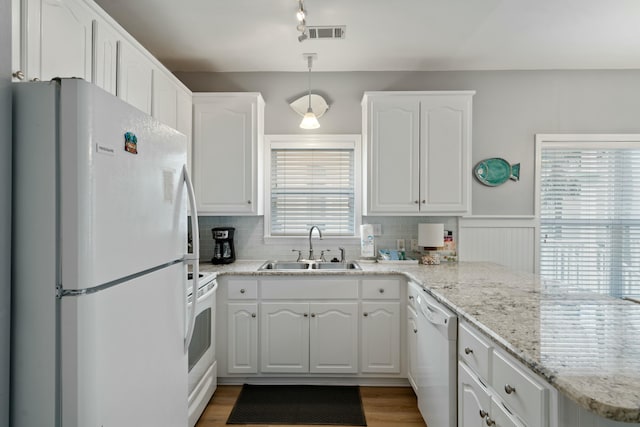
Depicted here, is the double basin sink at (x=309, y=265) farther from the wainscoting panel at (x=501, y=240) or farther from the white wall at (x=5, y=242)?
the white wall at (x=5, y=242)

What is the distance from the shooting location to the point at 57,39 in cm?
143

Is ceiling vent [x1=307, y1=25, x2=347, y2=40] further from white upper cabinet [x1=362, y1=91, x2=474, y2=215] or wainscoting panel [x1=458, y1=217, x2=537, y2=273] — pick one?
wainscoting panel [x1=458, y1=217, x2=537, y2=273]

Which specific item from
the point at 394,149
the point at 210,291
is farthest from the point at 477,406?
the point at 394,149

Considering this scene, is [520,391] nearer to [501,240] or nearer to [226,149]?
[501,240]

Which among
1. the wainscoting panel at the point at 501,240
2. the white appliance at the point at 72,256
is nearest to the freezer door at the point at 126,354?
the white appliance at the point at 72,256

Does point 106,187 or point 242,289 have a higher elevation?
point 106,187

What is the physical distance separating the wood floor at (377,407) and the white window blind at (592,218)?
177 centimetres

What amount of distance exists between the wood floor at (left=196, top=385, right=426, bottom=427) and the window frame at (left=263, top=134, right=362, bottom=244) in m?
1.24

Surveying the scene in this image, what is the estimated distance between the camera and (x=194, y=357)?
2.15 meters

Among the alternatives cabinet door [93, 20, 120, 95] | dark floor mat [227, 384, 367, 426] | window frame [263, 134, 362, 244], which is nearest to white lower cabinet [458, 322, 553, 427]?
dark floor mat [227, 384, 367, 426]

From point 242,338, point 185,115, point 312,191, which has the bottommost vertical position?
point 242,338

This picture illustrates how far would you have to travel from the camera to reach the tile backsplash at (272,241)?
125 inches

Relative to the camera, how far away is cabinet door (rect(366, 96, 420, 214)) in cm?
287

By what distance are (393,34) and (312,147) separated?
1.12 meters
